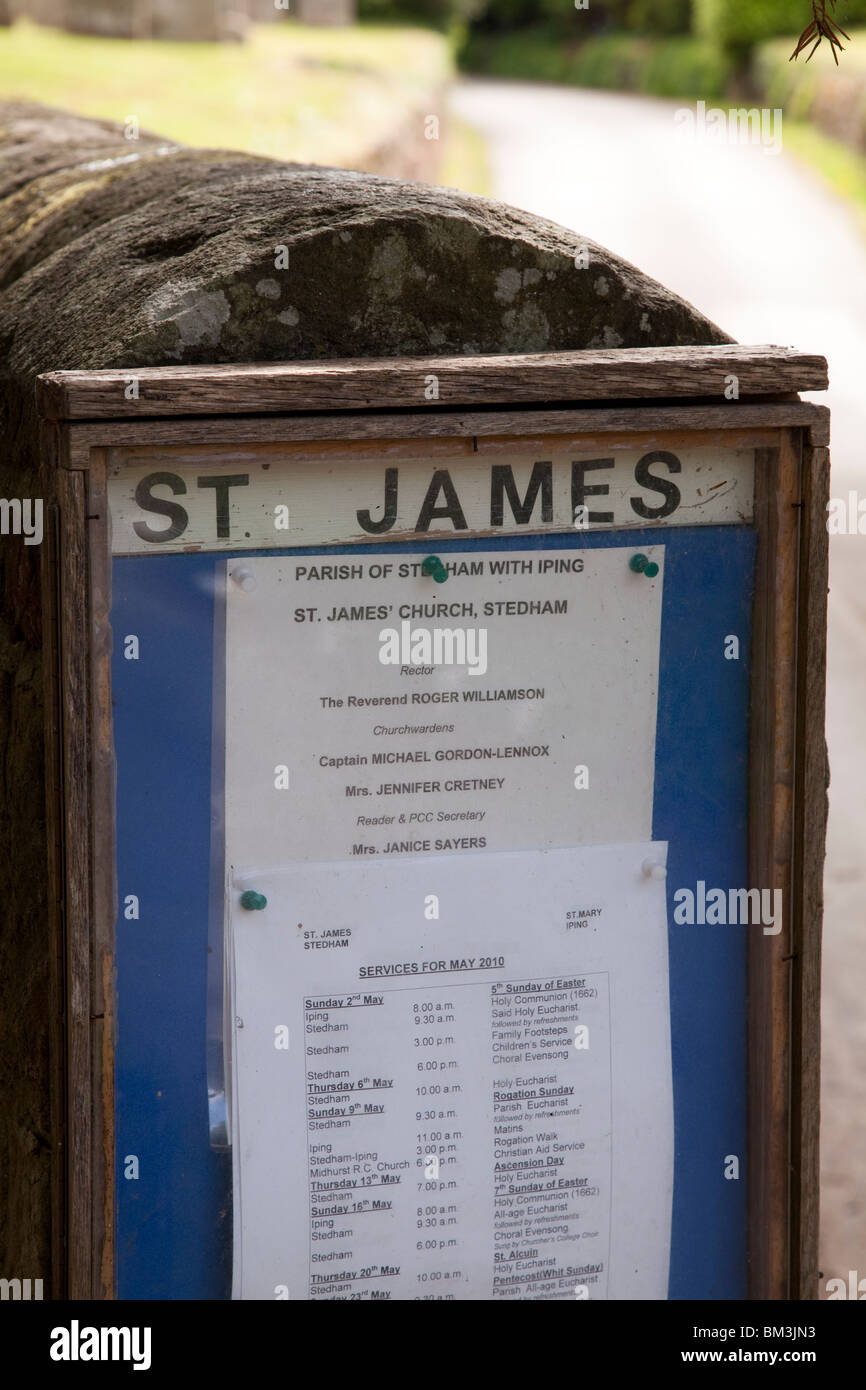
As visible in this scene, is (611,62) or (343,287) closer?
(343,287)

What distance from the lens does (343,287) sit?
6.95 ft

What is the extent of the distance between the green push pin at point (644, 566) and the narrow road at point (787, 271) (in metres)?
2.32

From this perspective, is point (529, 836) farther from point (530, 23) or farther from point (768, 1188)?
point (530, 23)

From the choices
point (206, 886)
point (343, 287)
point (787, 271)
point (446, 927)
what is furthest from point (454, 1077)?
point (787, 271)

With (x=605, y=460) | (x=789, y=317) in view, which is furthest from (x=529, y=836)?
(x=789, y=317)

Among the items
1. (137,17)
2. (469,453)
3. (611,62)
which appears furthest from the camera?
(611,62)

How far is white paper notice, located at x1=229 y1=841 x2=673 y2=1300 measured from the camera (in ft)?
6.57

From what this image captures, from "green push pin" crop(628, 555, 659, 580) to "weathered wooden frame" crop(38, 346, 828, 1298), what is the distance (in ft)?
0.49

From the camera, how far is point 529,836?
6.79 ft

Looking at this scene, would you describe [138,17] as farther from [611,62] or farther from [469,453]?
[611,62]

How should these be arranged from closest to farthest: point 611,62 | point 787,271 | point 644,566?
point 644,566 < point 787,271 < point 611,62

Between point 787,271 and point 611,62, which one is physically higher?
point 611,62

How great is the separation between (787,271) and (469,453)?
14081 mm

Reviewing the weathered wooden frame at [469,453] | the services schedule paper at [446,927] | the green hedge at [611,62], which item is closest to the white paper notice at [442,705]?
the services schedule paper at [446,927]
